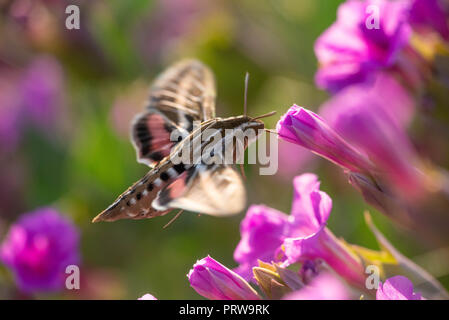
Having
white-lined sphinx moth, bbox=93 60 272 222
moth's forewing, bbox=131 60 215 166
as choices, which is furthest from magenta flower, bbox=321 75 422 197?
moth's forewing, bbox=131 60 215 166

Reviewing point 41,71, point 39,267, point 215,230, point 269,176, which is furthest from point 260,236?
point 41,71

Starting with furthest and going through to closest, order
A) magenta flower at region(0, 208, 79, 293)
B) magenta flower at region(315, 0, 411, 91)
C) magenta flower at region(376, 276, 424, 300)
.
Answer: magenta flower at region(0, 208, 79, 293), magenta flower at region(315, 0, 411, 91), magenta flower at region(376, 276, 424, 300)

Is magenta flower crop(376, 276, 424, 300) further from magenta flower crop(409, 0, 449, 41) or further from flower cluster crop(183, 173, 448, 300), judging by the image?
magenta flower crop(409, 0, 449, 41)

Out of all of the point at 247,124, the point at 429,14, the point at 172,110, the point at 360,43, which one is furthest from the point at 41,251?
the point at 429,14

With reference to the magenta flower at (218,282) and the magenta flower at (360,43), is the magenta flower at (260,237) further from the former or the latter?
the magenta flower at (360,43)

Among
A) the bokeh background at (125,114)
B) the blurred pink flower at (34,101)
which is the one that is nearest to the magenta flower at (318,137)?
the bokeh background at (125,114)
